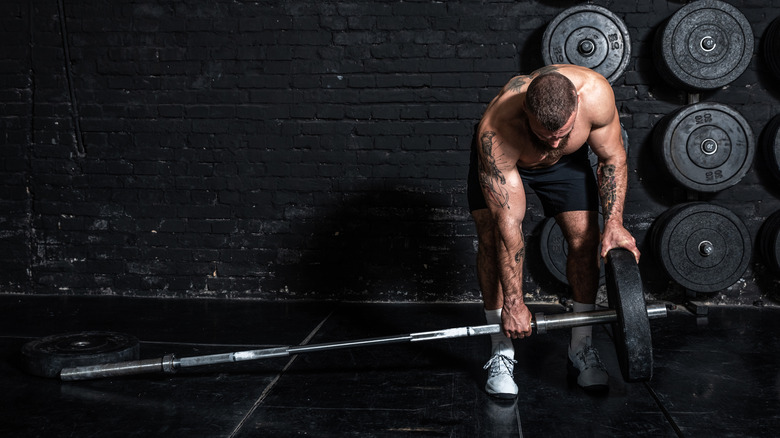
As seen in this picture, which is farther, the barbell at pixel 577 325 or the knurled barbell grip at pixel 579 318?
the knurled barbell grip at pixel 579 318

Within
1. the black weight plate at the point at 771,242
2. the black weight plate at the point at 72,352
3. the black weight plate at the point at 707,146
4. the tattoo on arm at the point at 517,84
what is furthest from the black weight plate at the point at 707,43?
the black weight plate at the point at 72,352

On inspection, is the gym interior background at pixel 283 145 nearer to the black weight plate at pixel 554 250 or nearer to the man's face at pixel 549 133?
the black weight plate at pixel 554 250

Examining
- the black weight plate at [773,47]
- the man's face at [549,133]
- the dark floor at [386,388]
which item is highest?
the black weight plate at [773,47]

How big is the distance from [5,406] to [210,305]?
58.9 inches

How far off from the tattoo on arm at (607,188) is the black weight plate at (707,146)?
1.19m

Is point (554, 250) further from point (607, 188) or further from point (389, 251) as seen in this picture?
point (607, 188)

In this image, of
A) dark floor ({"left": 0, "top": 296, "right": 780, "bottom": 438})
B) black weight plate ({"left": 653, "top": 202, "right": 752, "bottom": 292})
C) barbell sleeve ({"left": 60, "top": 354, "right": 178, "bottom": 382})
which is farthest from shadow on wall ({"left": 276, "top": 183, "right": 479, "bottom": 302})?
barbell sleeve ({"left": 60, "top": 354, "right": 178, "bottom": 382})

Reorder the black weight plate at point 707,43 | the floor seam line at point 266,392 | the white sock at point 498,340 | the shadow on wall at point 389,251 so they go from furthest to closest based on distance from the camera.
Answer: the shadow on wall at point 389,251 < the black weight plate at point 707,43 < the white sock at point 498,340 < the floor seam line at point 266,392

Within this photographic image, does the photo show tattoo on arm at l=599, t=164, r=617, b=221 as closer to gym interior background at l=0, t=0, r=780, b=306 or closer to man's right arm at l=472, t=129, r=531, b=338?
man's right arm at l=472, t=129, r=531, b=338

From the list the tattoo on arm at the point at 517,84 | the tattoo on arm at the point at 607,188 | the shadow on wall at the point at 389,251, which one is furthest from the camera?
the shadow on wall at the point at 389,251

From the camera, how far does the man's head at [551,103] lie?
175cm

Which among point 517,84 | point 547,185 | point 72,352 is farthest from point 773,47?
point 72,352

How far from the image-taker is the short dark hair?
69.1 inches

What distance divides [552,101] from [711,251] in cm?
187
